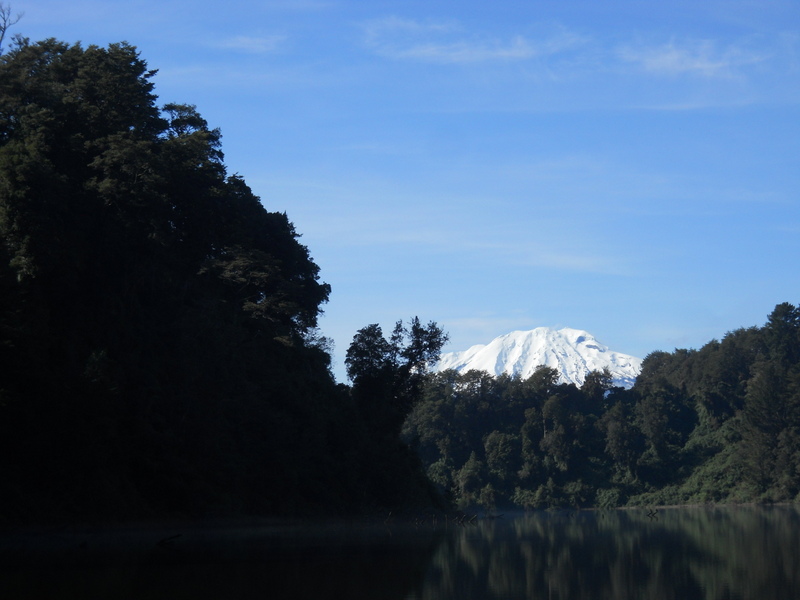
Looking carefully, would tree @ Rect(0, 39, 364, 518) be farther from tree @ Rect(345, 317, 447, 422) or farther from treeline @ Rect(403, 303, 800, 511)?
treeline @ Rect(403, 303, 800, 511)

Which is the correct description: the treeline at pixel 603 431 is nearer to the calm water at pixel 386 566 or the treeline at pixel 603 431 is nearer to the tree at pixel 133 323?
the tree at pixel 133 323

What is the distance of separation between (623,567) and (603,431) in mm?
72228

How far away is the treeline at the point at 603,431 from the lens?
85250 mm

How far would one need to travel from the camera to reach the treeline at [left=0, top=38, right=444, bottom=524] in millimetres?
28375

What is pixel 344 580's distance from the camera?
18.5 metres

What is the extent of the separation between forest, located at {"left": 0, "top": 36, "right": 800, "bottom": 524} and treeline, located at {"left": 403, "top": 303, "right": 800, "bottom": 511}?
32.7 metres

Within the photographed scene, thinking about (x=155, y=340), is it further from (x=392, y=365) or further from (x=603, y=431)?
(x=603, y=431)

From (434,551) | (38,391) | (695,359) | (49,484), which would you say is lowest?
(434,551)

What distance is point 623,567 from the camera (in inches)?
859

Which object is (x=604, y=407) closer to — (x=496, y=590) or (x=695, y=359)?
(x=695, y=359)

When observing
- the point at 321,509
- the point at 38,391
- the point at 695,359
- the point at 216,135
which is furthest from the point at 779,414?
the point at 38,391

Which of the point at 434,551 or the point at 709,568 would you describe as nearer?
the point at 709,568

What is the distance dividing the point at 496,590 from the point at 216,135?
3275 centimetres

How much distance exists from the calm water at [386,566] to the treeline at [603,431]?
53.1 meters
